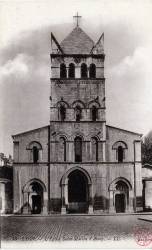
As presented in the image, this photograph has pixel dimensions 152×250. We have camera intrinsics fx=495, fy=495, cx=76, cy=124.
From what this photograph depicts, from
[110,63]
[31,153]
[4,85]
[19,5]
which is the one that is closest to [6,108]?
[4,85]

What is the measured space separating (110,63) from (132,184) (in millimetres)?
11792

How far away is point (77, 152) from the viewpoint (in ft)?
121

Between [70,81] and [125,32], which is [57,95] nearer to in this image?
[70,81]

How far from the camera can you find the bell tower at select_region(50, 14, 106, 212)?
3656 centimetres

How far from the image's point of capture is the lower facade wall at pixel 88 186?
35.8 m

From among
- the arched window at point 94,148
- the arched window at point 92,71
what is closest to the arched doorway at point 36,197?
the arched window at point 94,148

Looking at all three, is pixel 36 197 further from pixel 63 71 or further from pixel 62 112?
pixel 63 71

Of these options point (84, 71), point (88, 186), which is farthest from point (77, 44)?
point (88, 186)

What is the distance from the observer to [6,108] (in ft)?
79.7

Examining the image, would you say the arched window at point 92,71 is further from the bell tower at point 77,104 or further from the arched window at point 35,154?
the arched window at point 35,154

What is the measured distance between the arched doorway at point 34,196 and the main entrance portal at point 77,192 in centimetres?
201

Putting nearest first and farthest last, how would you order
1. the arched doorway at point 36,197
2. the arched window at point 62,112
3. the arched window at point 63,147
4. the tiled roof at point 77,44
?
the arched doorway at point 36,197 < the arched window at point 63,147 < the arched window at point 62,112 < the tiled roof at point 77,44

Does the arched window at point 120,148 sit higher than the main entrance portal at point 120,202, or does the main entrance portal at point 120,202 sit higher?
the arched window at point 120,148

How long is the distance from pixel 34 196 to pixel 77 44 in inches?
470
